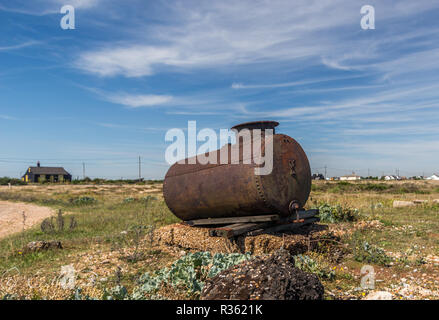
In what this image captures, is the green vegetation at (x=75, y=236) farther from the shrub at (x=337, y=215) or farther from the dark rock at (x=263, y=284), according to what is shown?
the shrub at (x=337, y=215)

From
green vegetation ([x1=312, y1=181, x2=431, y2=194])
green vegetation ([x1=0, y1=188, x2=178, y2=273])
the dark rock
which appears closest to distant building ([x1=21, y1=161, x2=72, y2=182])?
green vegetation ([x1=312, y1=181, x2=431, y2=194])

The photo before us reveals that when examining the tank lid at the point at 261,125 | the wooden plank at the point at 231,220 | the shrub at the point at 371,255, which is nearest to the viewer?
the shrub at the point at 371,255

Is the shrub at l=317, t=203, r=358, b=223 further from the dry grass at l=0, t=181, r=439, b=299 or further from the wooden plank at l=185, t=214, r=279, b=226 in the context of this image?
the wooden plank at l=185, t=214, r=279, b=226

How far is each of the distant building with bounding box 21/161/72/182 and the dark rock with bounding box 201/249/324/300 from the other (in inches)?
2946

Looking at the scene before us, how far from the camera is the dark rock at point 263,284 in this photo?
11.5 feet

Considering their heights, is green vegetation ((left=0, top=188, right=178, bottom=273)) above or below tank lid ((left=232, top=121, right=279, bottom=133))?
below

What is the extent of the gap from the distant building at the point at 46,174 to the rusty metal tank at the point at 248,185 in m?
71.2

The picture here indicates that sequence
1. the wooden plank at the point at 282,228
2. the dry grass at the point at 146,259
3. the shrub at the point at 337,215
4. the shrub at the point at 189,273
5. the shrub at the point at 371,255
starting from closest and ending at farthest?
the shrub at the point at 189,273
the dry grass at the point at 146,259
the shrub at the point at 371,255
the wooden plank at the point at 282,228
the shrub at the point at 337,215

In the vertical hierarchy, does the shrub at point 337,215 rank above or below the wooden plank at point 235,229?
below

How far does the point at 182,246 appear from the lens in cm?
774

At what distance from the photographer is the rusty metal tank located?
6320 mm

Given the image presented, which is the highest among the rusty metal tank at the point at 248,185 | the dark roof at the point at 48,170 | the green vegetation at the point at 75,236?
the dark roof at the point at 48,170

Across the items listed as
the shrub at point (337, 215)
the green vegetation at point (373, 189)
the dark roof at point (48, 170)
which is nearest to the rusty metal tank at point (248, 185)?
the shrub at point (337, 215)
